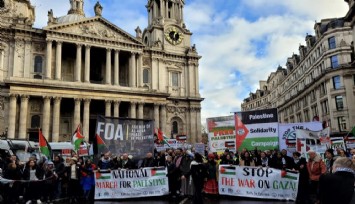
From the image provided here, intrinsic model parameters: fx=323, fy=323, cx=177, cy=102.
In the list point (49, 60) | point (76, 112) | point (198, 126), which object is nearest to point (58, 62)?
point (49, 60)

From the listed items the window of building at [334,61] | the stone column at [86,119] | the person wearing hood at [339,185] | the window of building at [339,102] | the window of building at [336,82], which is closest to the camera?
the person wearing hood at [339,185]

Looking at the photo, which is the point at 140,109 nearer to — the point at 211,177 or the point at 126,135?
the point at 126,135

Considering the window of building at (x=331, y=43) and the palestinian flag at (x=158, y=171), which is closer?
the palestinian flag at (x=158, y=171)

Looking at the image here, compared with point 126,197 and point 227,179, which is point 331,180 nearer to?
point 227,179

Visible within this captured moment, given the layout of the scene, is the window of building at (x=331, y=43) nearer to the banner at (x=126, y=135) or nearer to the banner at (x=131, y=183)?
the banner at (x=126, y=135)

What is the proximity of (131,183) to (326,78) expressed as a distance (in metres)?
42.2

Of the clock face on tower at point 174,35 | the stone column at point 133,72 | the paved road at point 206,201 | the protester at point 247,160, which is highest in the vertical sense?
the clock face on tower at point 174,35

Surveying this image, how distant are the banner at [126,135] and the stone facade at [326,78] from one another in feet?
113

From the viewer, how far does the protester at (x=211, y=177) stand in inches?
519

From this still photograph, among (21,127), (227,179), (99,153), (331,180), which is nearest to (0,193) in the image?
(99,153)

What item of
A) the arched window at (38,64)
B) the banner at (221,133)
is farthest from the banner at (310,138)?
the arched window at (38,64)

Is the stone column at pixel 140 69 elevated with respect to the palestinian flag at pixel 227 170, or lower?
elevated

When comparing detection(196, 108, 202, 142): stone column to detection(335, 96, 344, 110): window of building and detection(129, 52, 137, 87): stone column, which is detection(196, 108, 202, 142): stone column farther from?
detection(335, 96, 344, 110): window of building

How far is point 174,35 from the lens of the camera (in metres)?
51.4
